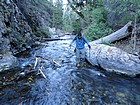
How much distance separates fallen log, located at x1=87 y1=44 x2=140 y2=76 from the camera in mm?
6781

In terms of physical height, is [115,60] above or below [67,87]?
above

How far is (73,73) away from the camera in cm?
757

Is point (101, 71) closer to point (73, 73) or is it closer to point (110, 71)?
point (110, 71)

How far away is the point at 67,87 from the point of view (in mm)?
6008

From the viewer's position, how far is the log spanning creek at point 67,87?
4992mm

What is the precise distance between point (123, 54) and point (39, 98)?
4.54m

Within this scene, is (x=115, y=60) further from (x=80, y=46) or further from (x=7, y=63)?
(x=7, y=63)

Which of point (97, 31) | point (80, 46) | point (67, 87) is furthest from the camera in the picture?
point (97, 31)

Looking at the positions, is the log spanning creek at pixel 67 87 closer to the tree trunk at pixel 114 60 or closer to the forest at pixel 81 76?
the forest at pixel 81 76

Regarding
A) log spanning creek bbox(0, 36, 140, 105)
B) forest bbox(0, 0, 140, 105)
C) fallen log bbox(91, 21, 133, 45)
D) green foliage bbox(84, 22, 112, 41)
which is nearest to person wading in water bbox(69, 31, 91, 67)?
forest bbox(0, 0, 140, 105)

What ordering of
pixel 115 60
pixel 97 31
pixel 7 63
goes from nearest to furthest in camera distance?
1. pixel 115 60
2. pixel 7 63
3. pixel 97 31

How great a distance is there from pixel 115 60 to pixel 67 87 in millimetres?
2788

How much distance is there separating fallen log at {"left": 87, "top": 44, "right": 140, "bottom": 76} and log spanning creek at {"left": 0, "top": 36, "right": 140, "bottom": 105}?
0.28 metres

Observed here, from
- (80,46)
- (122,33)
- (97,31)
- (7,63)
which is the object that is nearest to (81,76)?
(80,46)
